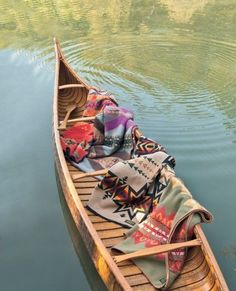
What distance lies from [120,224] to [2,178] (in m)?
2.21

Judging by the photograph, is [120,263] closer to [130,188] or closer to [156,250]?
[156,250]

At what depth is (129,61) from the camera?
8852 mm

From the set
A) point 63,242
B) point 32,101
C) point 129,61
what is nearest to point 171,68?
point 129,61

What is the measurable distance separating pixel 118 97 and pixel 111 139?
256 cm

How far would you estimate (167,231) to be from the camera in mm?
3406

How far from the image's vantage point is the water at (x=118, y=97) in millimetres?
4145

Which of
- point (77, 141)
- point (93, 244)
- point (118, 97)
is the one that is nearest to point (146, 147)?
point (77, 141)

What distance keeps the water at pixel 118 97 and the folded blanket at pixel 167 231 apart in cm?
72

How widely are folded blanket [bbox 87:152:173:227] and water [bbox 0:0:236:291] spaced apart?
2.24 ft

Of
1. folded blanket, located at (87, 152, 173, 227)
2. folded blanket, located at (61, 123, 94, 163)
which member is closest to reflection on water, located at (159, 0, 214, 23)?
folded blanket, located at (61, 123, 94, 163)

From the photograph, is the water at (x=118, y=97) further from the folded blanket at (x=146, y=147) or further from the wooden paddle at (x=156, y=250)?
the folded blanket at (x=146, y=147)

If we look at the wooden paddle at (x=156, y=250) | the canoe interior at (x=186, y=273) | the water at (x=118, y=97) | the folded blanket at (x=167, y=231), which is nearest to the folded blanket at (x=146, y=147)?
the folded blanket at (x=167, y=231)

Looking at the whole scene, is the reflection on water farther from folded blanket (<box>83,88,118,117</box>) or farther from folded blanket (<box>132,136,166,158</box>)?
folded blanket (<box>132,136,166,158</box>)

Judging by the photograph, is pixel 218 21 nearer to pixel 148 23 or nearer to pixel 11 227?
pixel 148 23
